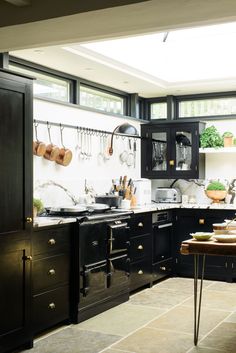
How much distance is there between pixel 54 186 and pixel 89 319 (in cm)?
149

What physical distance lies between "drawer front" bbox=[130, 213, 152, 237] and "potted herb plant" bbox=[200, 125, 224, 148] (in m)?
1.56

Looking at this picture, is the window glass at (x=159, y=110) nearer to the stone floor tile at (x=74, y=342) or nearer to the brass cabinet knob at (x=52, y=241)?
the brass cabinet knob at (x=52, y=241)

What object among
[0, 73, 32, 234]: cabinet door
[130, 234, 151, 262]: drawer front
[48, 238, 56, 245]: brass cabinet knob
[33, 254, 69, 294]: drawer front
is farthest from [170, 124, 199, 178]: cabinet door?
[0, 73, 32, 234]: cabinet door

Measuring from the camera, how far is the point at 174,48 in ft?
20.6

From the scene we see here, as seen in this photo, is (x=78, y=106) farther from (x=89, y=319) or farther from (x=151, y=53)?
(x=89, y=319)

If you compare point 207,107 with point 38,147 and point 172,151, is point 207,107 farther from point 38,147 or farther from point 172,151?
point 38,147

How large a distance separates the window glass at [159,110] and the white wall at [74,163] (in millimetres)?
906

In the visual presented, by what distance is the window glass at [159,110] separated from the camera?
26.1ft

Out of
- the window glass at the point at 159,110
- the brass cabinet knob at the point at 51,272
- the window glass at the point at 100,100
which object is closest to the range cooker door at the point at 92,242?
the brass cabinet knob at the point at 51,272

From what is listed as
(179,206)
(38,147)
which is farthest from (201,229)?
(38,147)

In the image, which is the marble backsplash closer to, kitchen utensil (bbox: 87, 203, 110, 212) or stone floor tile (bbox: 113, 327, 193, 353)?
kitchen utensil (bbox: 87, 203, 110, 212)

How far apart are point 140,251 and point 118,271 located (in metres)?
0.74

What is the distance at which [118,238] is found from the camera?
217 inches

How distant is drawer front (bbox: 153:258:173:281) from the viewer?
658 cm
